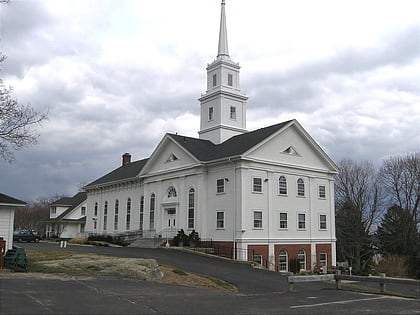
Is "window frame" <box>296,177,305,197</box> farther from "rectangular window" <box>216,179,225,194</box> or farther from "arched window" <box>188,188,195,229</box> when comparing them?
"arched window" <box>188,188,195,229</box>

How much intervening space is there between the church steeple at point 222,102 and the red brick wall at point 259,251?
11683 mm

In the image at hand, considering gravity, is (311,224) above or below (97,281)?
above

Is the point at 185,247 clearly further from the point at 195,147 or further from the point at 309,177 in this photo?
the point at 309,177

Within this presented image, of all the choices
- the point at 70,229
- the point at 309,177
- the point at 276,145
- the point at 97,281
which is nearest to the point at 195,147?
the point at 276,145

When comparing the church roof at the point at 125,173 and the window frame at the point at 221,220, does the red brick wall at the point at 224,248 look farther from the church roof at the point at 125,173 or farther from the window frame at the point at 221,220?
the church roof at the point at 125,173

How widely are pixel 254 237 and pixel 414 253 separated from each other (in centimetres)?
2700

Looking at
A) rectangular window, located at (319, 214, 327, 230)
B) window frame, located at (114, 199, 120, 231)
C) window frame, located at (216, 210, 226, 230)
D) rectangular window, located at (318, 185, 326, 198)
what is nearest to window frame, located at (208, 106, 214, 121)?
window frame, located at (216, 210, 226, 230)

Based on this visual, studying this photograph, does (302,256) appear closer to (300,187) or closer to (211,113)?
(300,187)

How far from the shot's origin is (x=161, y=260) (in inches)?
1011

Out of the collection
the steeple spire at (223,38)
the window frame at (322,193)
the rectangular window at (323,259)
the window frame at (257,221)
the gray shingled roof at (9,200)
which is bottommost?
the rectangular window at (323,259)

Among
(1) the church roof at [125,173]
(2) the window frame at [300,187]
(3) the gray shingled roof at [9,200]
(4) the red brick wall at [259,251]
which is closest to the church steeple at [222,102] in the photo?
(2) the window frame at [300,187]

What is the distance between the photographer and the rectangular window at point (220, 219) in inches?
1346

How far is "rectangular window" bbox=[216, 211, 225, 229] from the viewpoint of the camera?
3419cm

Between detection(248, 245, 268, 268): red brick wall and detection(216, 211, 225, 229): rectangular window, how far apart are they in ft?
9.33
